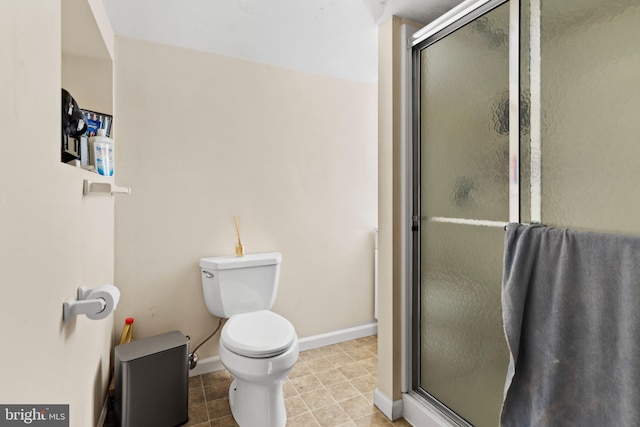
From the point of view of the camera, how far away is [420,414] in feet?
5.19

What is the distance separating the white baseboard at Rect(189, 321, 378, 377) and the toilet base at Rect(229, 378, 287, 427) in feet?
1.81

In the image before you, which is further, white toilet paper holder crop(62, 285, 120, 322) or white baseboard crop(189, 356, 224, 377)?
white baseboard crop(189, 356, 224, 377)

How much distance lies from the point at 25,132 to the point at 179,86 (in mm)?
1410

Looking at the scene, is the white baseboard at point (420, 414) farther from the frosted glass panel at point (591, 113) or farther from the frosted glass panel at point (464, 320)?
the frosted glass panel at point (591, 113)

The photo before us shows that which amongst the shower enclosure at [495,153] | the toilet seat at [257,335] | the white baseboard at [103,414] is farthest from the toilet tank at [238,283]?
the shower enclosure at [495,153]

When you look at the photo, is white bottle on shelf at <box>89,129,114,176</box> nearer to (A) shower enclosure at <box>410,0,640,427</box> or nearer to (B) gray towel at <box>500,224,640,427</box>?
(A) shower enclosure at <box>410,0,640,427</box>

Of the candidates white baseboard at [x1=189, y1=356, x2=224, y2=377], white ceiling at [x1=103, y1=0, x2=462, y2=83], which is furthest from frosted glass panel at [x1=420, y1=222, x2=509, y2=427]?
white baseboard at [x1=189, y1=356, x2=224, y2=377]

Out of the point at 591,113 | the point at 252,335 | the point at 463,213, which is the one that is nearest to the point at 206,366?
the point at 252,335

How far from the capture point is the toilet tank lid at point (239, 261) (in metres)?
1.94

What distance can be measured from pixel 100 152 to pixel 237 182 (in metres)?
0.84

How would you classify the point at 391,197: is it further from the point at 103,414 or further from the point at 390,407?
the point at 103,414

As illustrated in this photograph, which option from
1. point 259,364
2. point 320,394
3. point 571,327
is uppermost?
point 571,327

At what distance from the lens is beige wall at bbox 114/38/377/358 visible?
1923mm

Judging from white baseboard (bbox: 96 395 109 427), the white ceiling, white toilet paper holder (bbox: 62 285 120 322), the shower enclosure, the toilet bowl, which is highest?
the white ceiling
